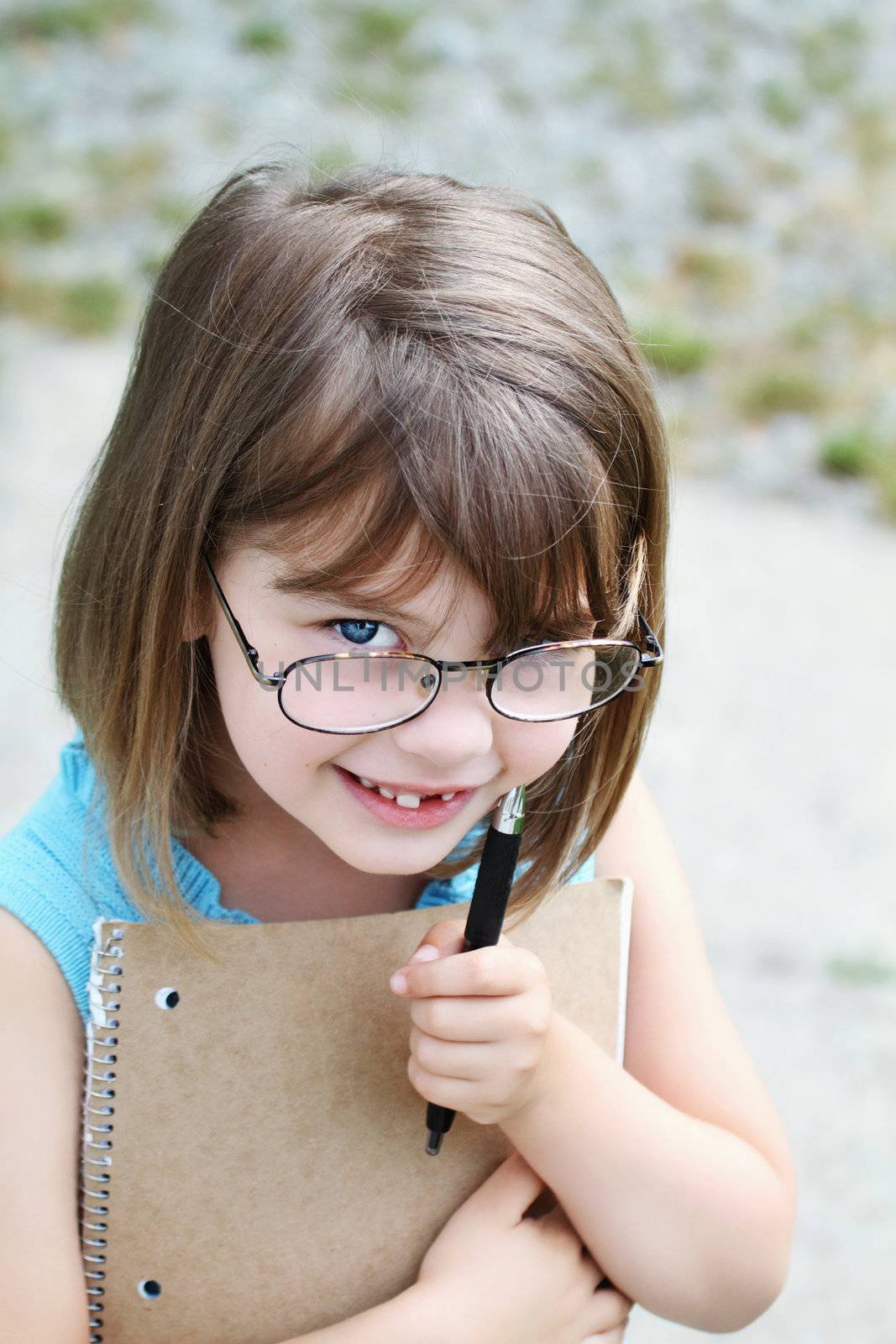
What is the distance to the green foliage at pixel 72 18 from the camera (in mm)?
4117

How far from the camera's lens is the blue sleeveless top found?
968mm

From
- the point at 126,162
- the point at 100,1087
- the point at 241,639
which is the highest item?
the point at 126,162

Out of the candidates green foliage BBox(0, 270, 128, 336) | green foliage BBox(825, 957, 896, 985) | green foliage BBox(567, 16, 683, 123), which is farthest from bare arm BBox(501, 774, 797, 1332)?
green foliage BBox(567, 16, 683, 123)

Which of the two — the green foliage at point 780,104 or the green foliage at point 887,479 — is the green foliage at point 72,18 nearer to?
the green foliage at point 780,104

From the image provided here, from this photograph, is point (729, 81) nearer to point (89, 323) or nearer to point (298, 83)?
point (298, 83)

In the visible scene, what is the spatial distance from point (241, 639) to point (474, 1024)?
29 centimetres

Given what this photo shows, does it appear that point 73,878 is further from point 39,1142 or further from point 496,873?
point 496,873

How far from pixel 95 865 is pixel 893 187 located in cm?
374

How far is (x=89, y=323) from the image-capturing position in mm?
3283

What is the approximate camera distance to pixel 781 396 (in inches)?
130

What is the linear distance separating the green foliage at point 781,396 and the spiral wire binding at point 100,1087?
2604 mm

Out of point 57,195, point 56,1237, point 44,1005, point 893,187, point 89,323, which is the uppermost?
point 893,187

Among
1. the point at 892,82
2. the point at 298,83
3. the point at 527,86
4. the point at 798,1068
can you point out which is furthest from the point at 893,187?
the point at 798,1068

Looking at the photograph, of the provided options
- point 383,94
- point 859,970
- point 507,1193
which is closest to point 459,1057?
point 507,1193
